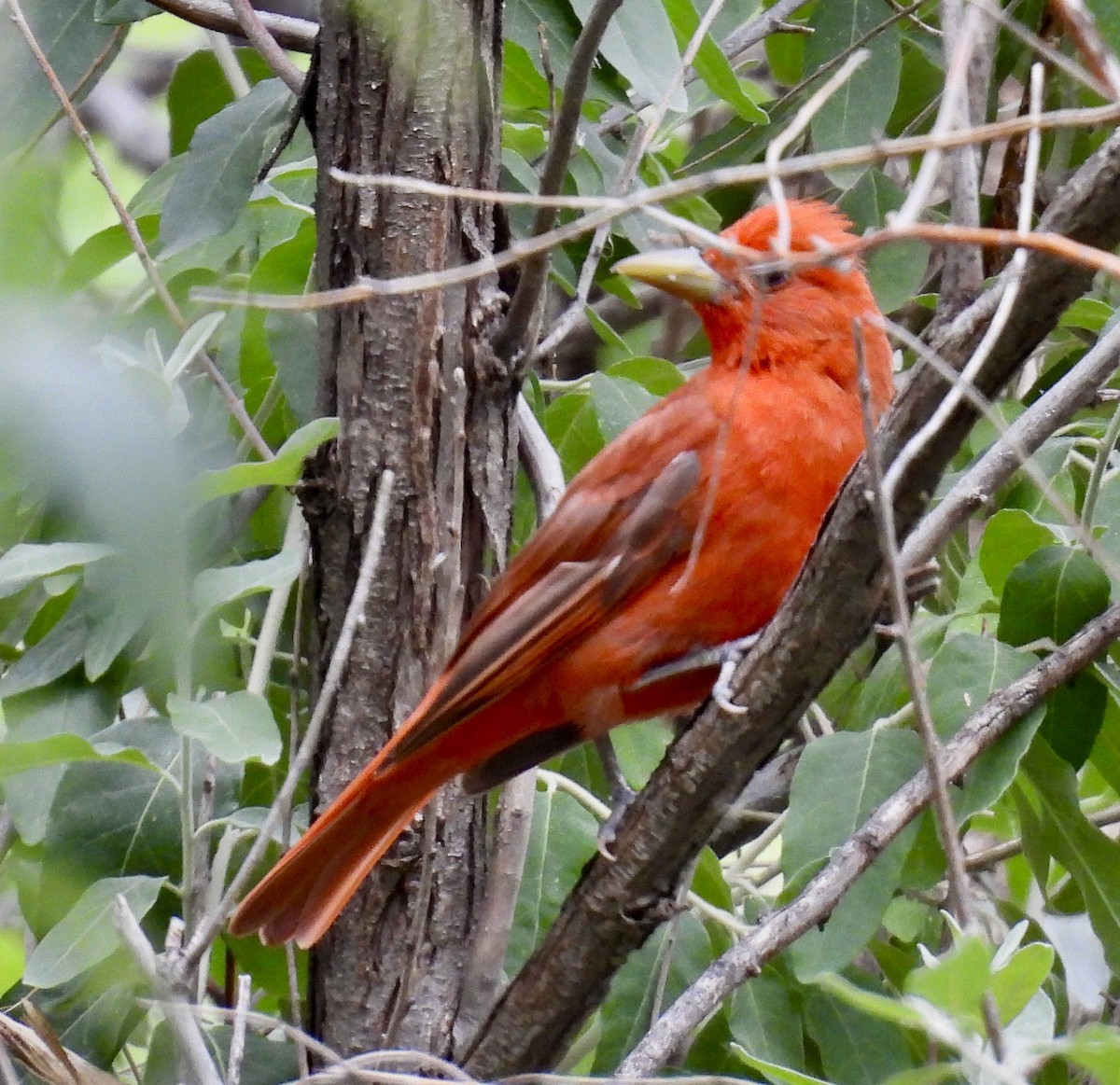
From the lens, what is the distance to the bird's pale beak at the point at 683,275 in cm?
356

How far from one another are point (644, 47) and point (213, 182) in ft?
2.93

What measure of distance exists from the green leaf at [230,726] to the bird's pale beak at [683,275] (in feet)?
4.69

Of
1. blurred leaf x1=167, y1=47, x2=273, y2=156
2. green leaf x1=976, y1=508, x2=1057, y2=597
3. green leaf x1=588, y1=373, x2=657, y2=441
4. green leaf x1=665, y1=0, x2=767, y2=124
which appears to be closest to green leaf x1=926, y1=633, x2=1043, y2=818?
green leaf x1=976, y1=508, x2=1057, y2=597

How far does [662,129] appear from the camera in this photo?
12.0 feet

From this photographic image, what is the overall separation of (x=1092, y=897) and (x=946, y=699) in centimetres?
43

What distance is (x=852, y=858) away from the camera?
2.50m

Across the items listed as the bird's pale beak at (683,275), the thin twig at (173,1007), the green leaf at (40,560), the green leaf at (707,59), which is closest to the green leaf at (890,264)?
the bird's pale beak at (683,275)

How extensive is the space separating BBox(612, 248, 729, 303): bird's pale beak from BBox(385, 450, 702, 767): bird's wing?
44cm

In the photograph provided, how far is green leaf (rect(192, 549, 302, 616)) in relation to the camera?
2.42 metres

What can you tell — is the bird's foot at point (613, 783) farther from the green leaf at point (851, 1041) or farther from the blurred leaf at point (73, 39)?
the blurred leaf at point (73, 39)

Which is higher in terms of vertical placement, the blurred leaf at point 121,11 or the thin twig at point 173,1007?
the blurred leaf at point 121,11

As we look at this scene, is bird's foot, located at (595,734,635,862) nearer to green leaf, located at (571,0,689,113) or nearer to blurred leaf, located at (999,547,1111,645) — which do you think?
blurred leaf, located at (999,547,1111,645)

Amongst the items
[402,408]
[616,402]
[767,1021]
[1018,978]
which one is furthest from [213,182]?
[1018,978]

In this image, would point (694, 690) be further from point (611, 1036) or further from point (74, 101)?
Answer: point (74, 101)
